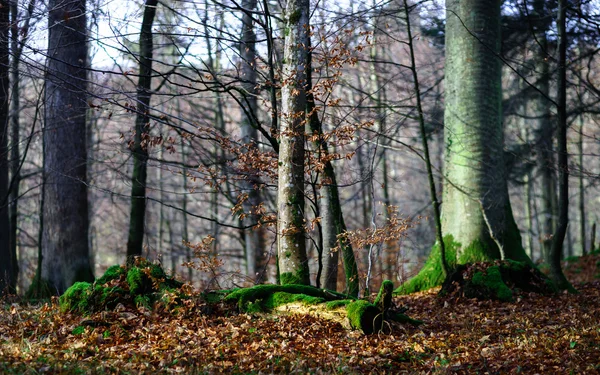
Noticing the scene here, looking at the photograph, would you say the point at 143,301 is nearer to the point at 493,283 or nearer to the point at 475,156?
the point at 493,283

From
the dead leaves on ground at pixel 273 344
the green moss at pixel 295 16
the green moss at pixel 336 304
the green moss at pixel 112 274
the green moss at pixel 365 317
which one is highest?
the green moss at pixel 295 16

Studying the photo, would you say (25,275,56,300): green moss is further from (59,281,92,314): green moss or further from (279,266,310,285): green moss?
(279,266,310,285): green moss

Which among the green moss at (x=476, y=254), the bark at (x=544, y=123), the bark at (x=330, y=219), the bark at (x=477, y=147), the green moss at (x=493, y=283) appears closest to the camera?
the bark at (x=330, y=219)

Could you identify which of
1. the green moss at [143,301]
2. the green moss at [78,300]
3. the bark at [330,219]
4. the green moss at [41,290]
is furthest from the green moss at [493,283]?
the green moss at [41,290]

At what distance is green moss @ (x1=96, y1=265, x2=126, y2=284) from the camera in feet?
23.4

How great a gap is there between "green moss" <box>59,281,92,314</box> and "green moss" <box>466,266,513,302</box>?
5925mm

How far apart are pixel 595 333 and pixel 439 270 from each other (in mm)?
4414

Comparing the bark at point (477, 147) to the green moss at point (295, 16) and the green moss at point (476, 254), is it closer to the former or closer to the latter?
the green moss at point (476, 254)

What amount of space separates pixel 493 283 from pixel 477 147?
262 centimetres

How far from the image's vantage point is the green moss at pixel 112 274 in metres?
7.14

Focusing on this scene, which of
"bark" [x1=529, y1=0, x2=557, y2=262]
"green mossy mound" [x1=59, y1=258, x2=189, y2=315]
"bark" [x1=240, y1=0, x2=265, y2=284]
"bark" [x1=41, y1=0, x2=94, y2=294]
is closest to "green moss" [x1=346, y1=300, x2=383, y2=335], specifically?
"green mossy mound" [x1=59, y1=258, x2=189, y2=315]

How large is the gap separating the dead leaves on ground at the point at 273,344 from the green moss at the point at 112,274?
53 cm

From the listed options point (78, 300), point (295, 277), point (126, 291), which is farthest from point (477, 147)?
point (78, 300)

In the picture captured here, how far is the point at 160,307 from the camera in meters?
6.98
